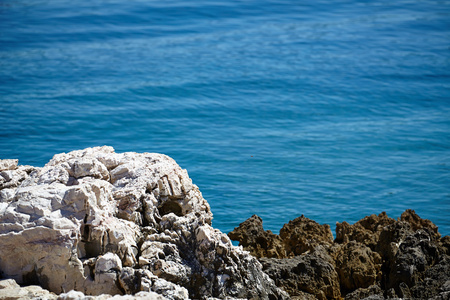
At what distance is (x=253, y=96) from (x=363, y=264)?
33.1 feet

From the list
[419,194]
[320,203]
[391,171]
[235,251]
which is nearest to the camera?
[235,251]

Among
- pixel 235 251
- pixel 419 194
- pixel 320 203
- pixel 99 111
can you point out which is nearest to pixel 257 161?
pixel 320 203

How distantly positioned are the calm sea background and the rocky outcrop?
2.33m

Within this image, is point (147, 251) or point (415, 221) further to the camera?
point (415, 221)

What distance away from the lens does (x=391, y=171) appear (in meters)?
12.2

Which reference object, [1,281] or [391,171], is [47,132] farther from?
[1,281]

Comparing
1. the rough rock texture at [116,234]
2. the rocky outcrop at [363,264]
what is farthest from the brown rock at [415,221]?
the rough rock texture at [116,234]

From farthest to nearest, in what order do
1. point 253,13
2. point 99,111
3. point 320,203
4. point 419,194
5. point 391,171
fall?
point 253,13, point 99,111, point 391,171, point 419,194, point 320,203

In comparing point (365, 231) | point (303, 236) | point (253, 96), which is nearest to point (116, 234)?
point (303, 236)

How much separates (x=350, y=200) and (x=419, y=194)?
1602 mm

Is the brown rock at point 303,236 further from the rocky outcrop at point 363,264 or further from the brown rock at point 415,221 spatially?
the brown rock at point 415,221

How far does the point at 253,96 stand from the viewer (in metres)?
16.1

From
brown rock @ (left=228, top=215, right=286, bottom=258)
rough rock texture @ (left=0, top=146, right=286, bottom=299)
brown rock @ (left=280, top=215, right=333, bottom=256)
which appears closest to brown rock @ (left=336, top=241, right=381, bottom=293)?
brown rock @ (left=280, top=215, right=333, bottom=256)

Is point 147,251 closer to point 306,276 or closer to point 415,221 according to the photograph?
point 306,276
